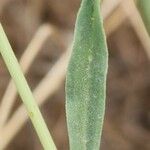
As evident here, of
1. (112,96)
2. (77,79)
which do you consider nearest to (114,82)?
(112,96)

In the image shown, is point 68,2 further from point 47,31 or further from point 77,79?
point 77,79

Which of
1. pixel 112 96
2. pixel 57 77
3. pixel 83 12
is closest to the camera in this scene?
pixel 83 12

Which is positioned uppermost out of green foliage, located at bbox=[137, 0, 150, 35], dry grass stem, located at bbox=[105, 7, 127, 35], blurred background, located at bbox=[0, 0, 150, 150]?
green foliage, located at bbox=[137, 0, 150, 35]

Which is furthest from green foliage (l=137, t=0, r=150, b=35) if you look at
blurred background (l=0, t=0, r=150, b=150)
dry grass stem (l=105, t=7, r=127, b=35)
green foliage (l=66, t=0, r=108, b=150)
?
blurred background (l=0, t=0, r=150, b=150)

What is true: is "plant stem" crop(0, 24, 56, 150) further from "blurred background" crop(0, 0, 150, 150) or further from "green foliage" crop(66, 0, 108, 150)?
"blurred background" crop(0, 0, 150, 150)

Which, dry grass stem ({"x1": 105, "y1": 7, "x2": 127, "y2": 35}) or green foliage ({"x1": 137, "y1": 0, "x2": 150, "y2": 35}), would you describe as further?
dry grass stem ({"x1": 105, "y1": 7, "x2": 127, "y2": 35})

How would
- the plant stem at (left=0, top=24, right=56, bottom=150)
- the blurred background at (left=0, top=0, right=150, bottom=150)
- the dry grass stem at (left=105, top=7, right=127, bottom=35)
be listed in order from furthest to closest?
the blurred background at (left=0, top=0, right=150, bottom=150)
the dry grass stem at (left=105, top=7, right=127, bottom=35)
the plant stem at (left=0, top=24, right=56, bottom=150)

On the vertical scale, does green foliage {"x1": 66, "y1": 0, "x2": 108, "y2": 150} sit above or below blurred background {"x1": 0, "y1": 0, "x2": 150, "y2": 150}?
above
